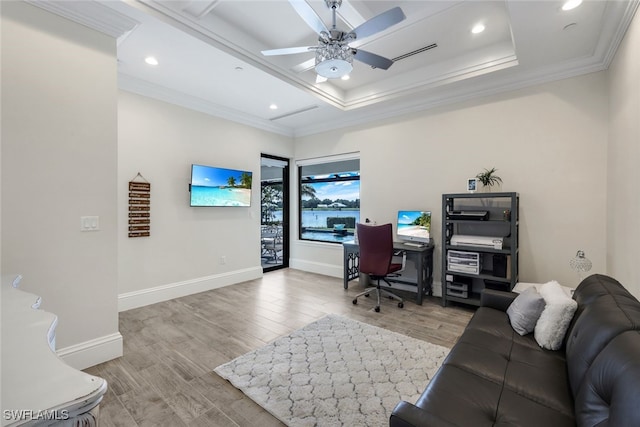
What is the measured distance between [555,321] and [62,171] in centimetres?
362

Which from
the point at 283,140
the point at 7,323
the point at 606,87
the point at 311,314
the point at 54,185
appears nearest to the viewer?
Result: the point at 7,323

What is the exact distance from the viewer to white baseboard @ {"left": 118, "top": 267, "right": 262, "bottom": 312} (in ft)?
11.5

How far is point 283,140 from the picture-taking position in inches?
221

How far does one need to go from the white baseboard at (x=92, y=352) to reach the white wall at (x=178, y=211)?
48.7 inches

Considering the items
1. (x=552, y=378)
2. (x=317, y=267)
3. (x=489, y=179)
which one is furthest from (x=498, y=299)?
(x=317, y=267)

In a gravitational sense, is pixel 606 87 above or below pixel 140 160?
above

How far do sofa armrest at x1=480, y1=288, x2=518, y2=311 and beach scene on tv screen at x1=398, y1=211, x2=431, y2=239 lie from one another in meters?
1.64

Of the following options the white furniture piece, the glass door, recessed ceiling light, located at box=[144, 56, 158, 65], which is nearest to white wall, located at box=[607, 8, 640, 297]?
the white furniture piece

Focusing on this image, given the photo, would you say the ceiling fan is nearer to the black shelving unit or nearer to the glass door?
the black shelving unit

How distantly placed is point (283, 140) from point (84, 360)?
14.7 ft

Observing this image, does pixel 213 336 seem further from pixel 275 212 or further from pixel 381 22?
pixel 275 212

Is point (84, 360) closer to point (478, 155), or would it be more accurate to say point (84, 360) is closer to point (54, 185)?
point (54, 185)

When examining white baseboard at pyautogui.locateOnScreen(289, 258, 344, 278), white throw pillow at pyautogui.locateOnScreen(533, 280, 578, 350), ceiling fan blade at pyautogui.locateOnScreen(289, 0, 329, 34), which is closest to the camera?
white throw pillow at pyautogui.locateOnScreen(533, 280, 578, 350)

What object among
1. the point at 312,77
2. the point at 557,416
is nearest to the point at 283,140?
the point at 312,77
